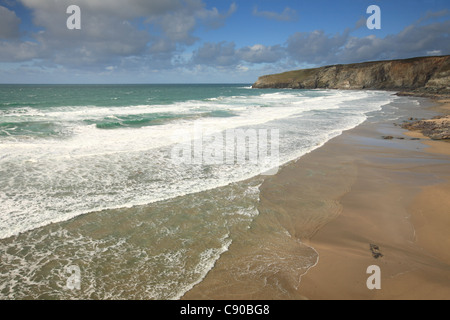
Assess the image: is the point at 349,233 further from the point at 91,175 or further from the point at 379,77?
the point at 379,77

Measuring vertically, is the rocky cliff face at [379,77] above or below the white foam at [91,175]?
above

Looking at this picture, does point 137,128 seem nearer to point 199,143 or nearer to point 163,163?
point 199,143

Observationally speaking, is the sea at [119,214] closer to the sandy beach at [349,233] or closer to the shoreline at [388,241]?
the sandy beach at [349,233]

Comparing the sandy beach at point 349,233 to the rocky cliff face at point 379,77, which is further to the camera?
the rocky cliff face at point 379,77

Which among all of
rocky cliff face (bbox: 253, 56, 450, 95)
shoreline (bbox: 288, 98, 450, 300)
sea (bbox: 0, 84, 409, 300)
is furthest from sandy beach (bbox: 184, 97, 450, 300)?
rocky cliff face (bbox: 253, 56, 450, 95)

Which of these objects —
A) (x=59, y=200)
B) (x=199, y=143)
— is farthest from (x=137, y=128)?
(x=59, y=200)

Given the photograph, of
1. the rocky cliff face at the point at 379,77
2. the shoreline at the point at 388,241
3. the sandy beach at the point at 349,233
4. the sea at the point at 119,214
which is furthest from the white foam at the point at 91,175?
the rocky cliff face at the point at 379,77

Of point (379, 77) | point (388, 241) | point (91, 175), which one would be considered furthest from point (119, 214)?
point (379, 77)
